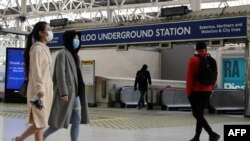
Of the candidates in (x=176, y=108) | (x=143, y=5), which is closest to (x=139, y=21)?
(x=176, y=108)

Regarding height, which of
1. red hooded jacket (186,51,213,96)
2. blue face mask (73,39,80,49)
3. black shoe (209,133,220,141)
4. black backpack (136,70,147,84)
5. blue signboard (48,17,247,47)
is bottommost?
black shoe (209,133,220,141)

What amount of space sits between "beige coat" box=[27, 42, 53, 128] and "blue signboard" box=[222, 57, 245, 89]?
850 inches

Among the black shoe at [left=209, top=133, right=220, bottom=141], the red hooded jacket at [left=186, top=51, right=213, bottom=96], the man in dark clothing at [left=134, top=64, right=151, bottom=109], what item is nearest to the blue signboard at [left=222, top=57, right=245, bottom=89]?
the man in dark clothing at [left=134, top=64, right=151, bottom=109]

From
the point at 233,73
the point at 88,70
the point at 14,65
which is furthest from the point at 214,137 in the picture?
the point at 233,73

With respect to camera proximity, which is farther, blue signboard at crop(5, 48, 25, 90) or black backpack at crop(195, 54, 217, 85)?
blue signboard at crop(5, 48, 25, 90)

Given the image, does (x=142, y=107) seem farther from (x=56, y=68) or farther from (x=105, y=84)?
(x=56, y=68)

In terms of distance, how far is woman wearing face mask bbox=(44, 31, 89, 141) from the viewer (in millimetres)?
5770

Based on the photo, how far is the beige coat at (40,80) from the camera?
533cm

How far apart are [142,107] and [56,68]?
13001mm

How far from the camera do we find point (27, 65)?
556cm

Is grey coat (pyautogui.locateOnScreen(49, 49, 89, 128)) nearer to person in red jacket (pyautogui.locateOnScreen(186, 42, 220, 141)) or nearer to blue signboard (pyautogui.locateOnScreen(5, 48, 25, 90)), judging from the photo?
person in red jacket (pyautogui.locateOnScreen(186, 42, 220, 141))

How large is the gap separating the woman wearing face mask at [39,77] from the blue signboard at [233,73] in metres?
21.5

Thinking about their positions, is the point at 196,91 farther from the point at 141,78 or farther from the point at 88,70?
the point at 88,70

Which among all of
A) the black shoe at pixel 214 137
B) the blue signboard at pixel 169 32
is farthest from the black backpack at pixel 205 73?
the blue signboard at pixel 169 32
